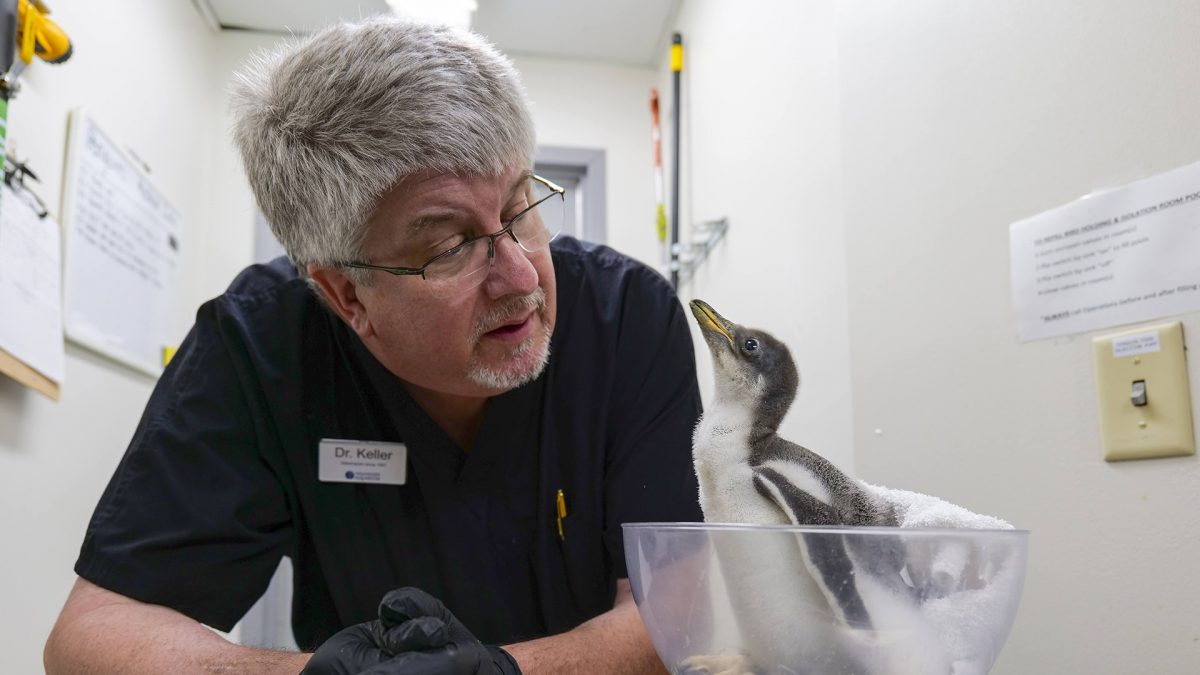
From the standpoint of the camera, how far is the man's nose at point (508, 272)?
90cm

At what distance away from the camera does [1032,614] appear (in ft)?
2.81

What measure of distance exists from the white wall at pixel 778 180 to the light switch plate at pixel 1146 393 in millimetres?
341

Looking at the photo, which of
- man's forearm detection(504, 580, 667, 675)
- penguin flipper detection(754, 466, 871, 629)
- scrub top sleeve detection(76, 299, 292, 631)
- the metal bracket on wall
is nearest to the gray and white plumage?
penguin flipper detection(754, 466, 871, 629)

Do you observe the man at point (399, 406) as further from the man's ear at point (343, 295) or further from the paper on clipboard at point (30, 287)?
the paper on clipboard at point (30, 287)

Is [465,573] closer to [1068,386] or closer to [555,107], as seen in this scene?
[1068,386]

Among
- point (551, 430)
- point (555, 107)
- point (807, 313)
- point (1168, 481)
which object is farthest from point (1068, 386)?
point (555, 107)

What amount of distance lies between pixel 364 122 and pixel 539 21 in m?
1.80

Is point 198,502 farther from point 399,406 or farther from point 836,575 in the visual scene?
point 836,575

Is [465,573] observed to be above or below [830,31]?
below

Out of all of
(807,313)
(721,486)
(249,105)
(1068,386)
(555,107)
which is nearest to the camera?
(721,486)

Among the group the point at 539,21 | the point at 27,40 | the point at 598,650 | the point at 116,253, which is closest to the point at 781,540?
the point at 598,650

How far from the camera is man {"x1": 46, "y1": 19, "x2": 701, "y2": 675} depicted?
2.93 ft

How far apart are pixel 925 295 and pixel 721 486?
20.7 inches

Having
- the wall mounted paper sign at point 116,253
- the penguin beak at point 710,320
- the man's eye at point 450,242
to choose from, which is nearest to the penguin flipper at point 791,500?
the penguin beak at point 710,320
